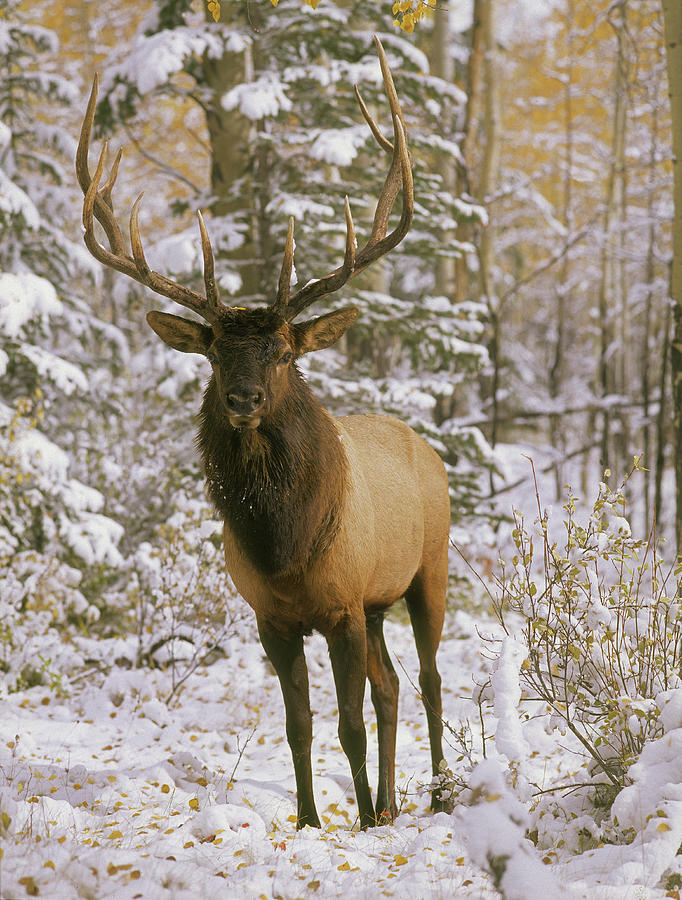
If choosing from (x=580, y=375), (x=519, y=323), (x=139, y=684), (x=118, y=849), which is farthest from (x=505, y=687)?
(x=519, y=323)

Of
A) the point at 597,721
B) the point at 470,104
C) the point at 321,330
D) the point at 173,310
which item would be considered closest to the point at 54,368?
the point at 173,310

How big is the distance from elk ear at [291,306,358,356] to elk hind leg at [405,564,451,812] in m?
1.70

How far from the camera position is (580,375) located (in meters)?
28.2

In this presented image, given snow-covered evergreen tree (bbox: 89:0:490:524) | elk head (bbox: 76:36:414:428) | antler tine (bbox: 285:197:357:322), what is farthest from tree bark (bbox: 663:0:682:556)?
snow-covered evergreen tree (bbox: 89:0:490:524)

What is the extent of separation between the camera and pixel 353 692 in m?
4.06

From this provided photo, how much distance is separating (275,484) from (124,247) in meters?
1.53

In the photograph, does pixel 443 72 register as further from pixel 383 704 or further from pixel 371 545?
pixel 383 704

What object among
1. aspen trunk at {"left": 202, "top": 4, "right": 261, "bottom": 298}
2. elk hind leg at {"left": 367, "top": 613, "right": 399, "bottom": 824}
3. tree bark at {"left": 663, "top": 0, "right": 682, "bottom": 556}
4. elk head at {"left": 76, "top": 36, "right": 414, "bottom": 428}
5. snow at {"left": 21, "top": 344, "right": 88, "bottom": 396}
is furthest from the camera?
aspen trunk at {"left": 202, "top": 4, "right": 261, "bottom": 298}

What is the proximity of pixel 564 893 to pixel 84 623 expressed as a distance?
6228 millimetres

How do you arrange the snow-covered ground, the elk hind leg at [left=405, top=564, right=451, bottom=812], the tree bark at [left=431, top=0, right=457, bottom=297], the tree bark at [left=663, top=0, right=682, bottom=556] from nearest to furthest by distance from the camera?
the snow-covered ground → the elk hind leg at [left=405, top=564, right=451, bottom=812] → the tree bark at [left=663, top=0, right=682, bottom=556] → the tree bark at [left=431, top=0, right=457, bottom=297]

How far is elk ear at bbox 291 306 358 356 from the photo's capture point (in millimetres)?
4043

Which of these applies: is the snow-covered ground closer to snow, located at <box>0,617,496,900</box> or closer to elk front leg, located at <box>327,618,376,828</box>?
snow, located at <box>0,617,496,900</box>

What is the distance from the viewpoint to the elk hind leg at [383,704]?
14.7 ft

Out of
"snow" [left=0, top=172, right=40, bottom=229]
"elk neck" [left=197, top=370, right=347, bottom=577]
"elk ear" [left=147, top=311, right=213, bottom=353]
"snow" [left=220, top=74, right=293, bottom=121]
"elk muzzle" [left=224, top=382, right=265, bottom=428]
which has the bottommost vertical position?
"elk neck" [left=197, top=370, right=347, bottom=577]
